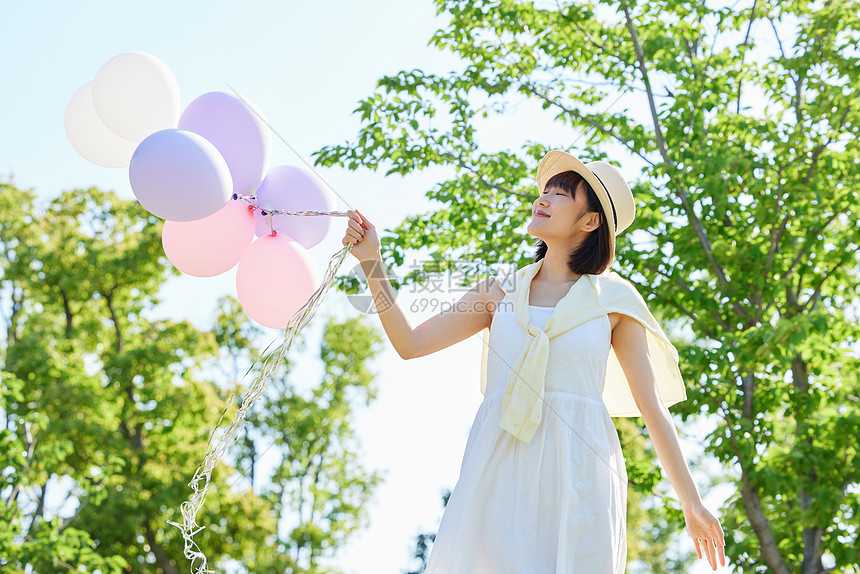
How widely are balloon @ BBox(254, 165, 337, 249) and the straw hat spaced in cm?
85

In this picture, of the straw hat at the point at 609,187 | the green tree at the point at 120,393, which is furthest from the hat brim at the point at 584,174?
the green tree at the point at 120,393

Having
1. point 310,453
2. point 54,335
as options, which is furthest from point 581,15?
point 310,453

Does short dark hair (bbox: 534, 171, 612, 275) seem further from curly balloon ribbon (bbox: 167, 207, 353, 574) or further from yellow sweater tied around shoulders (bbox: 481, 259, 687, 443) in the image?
curly balloon ribbon (bbox: 167, 207, 353, 574)

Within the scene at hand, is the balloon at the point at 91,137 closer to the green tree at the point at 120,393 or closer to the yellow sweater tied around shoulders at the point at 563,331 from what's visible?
the yellow sweater tied around shoulders at the point at 563,331

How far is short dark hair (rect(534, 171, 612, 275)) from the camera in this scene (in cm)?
214

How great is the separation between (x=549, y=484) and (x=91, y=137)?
1946 mm

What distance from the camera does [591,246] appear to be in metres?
2.15

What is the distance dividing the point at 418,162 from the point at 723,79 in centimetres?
213

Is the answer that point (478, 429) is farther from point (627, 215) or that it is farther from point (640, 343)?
point (627, 215)

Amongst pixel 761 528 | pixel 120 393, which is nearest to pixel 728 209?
pixel 761 528

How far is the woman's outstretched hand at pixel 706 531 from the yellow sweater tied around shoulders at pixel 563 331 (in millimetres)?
290

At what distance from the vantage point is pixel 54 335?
37.6 feet

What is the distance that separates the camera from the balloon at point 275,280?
8.06 feet

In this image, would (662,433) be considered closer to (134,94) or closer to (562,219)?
(562,219)
